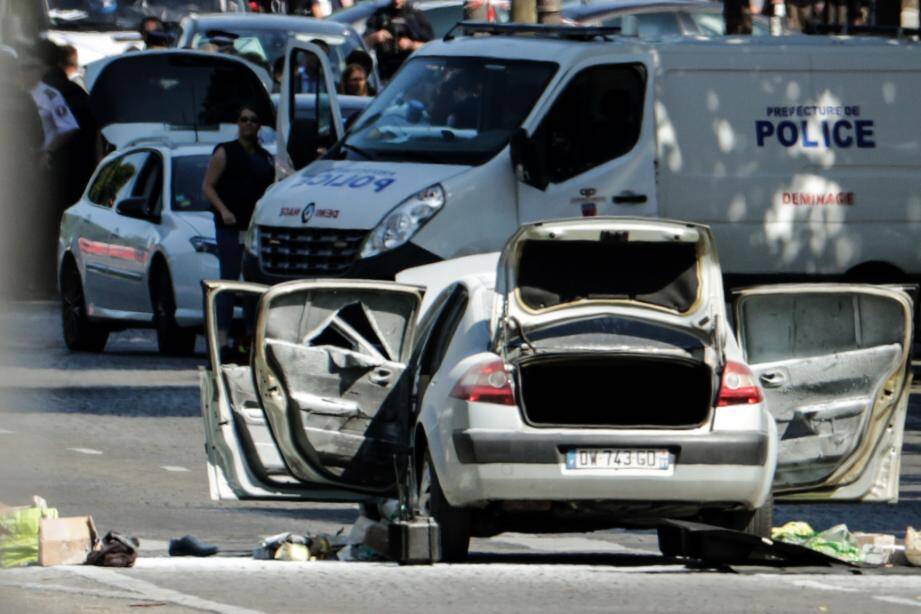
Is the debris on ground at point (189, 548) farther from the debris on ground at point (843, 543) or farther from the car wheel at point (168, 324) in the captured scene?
the car wheel at point (168, 324)

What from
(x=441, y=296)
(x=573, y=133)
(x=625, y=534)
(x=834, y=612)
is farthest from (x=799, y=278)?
(x=834, y=612)

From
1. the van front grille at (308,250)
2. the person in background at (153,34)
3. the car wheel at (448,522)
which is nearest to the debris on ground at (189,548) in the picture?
Answer: the car wheel at (448,522)

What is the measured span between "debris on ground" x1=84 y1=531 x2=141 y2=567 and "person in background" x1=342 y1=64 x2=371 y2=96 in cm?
1595

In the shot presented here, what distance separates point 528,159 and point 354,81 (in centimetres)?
944

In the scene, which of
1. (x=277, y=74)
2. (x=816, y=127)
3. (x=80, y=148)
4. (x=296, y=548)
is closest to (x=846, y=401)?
(x=296, y=548)

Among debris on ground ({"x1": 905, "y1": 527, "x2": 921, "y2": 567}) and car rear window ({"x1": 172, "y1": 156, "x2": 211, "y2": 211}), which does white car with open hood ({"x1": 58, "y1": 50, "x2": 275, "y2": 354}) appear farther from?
debris on ground ({"x1": 905, "y1": 527, "x2": 921, "y2": 567})

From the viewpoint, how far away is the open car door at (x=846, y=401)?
9.73 m

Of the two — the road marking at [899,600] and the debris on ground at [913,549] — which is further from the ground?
the road marking at [899,600]

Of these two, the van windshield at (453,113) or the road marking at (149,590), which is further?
the van windshield at (453,113)

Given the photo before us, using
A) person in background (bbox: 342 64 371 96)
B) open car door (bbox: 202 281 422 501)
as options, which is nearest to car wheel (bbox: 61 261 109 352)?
person in background (bbox: 342 64 371 96)

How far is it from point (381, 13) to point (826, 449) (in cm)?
1836

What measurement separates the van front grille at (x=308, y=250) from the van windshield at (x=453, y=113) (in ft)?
2.39

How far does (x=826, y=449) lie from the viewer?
9758mm

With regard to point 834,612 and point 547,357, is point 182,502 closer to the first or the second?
point 547,357
